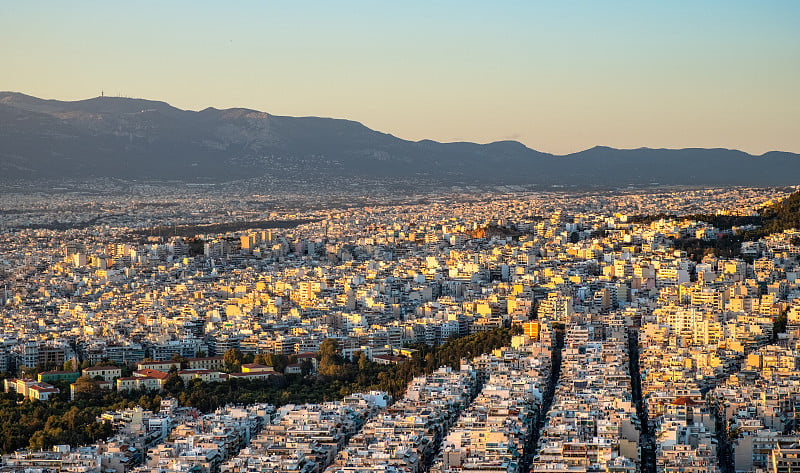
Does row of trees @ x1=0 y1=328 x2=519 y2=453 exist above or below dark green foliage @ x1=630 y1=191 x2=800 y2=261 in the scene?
below

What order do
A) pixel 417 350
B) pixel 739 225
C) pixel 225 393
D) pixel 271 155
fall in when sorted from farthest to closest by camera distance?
pixel 271 155 < pixel 739 225 < pixel 417 350 < pixel 225 393

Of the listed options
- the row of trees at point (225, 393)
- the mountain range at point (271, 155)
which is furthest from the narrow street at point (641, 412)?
the mountain range at point (271, 155)

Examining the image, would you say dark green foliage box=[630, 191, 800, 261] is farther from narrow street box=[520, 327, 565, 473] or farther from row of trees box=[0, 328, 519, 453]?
row of trees box=[0, 328, 519, 453]

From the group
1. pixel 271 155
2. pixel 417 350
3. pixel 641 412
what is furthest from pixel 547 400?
pixel 271 155

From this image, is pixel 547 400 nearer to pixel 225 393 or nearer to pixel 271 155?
pixel 225 393

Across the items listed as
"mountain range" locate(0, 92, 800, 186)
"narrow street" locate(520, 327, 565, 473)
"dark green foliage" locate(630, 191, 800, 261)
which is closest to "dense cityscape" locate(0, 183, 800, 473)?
"narrow street" locate(520, 327, 565, 473)
